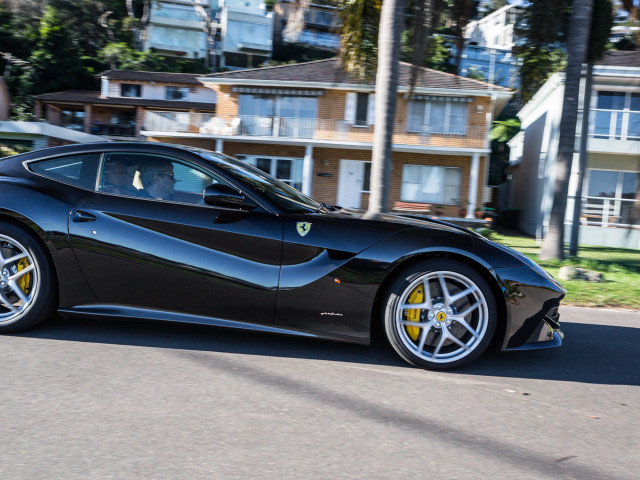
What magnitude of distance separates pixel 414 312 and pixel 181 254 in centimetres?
162

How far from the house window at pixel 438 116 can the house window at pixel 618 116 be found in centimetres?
595

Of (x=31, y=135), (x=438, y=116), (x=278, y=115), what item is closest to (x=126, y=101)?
(x=31, y=135)

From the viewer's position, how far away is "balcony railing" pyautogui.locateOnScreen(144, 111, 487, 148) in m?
26.3

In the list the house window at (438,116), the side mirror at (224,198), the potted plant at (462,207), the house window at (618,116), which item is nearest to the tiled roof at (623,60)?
the house window at (618,116)

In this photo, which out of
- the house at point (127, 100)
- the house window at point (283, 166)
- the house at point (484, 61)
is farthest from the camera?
the house at point (484, 61)

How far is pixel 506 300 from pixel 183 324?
2.16m

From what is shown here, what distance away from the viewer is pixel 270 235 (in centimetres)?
398

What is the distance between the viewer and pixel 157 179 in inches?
170

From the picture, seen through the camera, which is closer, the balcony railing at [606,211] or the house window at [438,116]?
the balcony railing at [606,211]

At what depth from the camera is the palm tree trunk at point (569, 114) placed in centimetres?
1069

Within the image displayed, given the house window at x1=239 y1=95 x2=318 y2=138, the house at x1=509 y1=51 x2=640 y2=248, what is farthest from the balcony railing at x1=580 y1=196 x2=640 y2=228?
the house window at x1=239 y1=95 x2=318 y2=138

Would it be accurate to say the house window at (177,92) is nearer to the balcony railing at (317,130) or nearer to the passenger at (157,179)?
the balcony railing at (317,130)

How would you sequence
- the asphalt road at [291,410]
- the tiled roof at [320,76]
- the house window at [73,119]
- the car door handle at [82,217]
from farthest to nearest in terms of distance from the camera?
the house window at [73,119] → the tiled roof at [320,76] → the car door handle at [82,217] → the asphalt road at [291,410]

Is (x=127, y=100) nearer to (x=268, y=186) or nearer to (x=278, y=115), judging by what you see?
(x=278, y=115)
